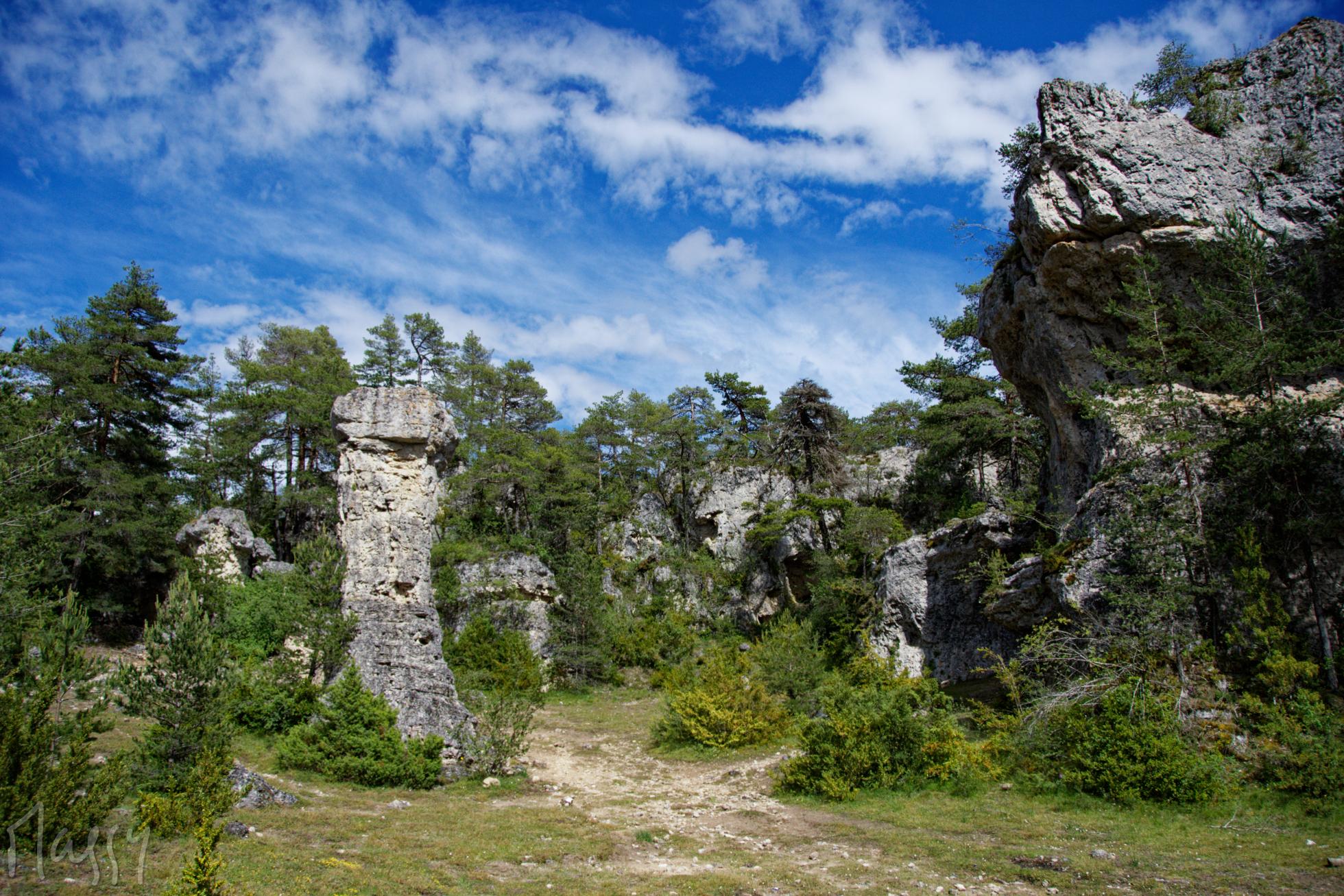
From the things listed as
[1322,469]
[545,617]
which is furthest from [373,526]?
[1322,469]

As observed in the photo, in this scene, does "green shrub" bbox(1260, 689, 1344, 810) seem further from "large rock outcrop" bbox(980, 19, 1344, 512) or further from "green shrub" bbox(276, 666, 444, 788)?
"green shrub" bbox(276, 666, 444, 788)

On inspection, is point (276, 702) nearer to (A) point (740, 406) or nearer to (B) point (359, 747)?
(B) point (359, 747)

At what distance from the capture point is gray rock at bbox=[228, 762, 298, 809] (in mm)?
10469

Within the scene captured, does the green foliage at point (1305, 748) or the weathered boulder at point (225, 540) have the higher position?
the weathered boulder at point (225, 540)

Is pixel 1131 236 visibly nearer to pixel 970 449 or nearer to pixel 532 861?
pixel 970 449

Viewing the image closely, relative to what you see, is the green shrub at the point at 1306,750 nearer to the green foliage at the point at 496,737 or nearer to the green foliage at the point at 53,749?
the green foliage at the point at 496,737

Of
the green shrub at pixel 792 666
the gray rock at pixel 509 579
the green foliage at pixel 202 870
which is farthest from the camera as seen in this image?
the gray rock at pixel 509 579

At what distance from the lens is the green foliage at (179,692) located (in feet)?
35.3

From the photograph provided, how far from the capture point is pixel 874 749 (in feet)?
43.1

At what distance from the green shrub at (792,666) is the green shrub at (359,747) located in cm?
1019

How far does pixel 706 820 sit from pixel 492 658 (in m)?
13.7

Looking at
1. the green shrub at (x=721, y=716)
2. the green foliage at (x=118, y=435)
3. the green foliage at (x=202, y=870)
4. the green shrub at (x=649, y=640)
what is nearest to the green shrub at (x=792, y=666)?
the green shrub at (x=721, y=716)

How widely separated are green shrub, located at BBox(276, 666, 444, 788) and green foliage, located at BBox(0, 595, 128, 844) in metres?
4.25

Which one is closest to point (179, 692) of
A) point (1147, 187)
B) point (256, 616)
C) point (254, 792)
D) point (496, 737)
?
point (254, 792)
